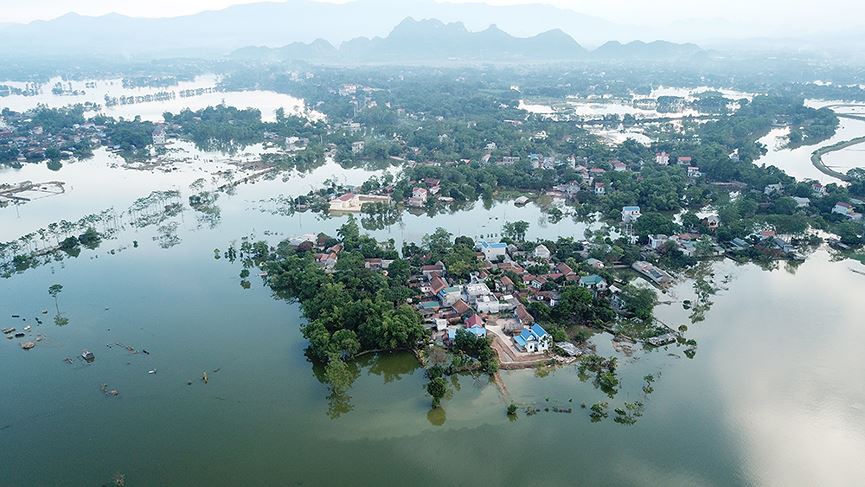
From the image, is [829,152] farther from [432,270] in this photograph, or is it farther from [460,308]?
[460,308]

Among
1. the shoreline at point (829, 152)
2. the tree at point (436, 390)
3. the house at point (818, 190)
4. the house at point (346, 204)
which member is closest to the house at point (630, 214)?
the house at point (818, 190)

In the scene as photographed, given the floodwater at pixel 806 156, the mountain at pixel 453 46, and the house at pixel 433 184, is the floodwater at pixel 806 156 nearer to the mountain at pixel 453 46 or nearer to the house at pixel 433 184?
the house at pixel 433 184

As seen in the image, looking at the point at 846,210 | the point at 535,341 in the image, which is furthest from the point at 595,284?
the point at 846,210

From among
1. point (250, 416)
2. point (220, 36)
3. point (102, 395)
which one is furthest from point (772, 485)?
point (220, 36)

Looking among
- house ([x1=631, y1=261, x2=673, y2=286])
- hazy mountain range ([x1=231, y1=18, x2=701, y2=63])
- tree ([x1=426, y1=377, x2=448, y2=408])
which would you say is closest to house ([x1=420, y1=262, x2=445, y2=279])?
tree ([x1=426, y1=377, x2=448, y2=408])

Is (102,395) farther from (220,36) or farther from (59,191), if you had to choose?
(220,36)
